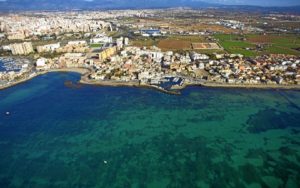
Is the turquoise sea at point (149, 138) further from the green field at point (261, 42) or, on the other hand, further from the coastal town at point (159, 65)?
the green field at point (261, 42)

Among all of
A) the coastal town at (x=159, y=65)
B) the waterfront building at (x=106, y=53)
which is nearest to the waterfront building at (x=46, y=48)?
the coastal town at (x=159, y=65)

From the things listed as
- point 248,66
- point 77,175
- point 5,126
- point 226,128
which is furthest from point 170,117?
point 248,66

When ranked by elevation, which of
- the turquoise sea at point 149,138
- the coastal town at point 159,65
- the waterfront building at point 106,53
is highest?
the waterfront building at point 106,53

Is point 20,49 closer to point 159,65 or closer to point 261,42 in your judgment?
point 159,65

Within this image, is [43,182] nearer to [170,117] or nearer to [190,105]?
[170,117]

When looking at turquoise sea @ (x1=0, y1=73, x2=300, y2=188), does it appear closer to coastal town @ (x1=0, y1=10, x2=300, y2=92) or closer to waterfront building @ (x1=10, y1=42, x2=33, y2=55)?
coastal town @ (x1=0, y1=10, x2=300, y2=92)

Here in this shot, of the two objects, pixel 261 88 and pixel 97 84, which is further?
pixel 97 84
